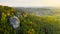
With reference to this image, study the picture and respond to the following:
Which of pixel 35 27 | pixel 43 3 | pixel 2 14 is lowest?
pixel 35 27

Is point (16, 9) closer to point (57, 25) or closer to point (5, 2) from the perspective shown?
point (5, 2)

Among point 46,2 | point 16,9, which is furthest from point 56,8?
point 16,9

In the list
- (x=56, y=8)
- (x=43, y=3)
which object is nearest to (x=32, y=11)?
(x=43, y=3)

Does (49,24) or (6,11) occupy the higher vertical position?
(6,11)

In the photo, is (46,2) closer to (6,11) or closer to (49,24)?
(49,24)

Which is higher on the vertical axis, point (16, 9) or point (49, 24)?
point (16, 9)
